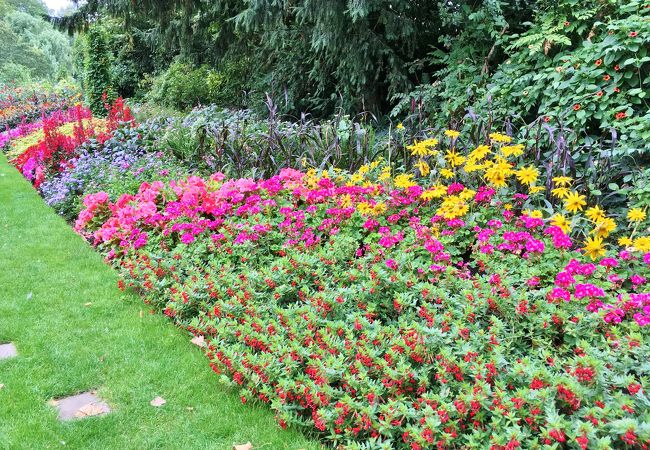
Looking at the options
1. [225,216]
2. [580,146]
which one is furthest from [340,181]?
[580,146]

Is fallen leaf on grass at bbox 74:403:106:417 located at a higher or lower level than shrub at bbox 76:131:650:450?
lower

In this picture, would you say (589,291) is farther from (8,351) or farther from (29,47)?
(29,47)

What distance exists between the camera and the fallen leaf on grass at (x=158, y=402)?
266 centimetres

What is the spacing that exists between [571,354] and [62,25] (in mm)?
11780

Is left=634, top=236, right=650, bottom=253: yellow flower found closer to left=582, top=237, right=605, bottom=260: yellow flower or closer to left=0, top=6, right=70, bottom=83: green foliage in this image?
left=582, top=237, right=605, bottom=260: yellow flower

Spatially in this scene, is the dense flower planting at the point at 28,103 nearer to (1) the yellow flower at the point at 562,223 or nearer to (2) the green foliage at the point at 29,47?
(1) the yellow flower at the point at 562,223

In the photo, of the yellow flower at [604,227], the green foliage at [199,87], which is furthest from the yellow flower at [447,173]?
the green foliage at [199,87]

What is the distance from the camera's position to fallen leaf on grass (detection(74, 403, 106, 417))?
259cm

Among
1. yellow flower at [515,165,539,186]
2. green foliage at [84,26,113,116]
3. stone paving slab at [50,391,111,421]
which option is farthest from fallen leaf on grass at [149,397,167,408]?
green foliage at [84,26,113,116]

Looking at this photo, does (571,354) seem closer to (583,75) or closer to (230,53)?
(583,75)

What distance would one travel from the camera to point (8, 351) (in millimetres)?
3232

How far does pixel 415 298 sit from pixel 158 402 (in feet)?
4.99

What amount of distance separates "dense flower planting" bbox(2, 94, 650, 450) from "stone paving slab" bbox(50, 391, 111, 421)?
62cm

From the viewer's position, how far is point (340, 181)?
14.9 ft
